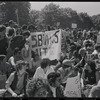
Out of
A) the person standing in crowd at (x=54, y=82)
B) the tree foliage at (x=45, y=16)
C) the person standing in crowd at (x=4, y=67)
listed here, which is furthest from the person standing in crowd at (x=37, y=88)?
the tree foliage at (x=45, y=16)

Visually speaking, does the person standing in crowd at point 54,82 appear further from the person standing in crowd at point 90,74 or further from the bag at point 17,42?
the bag at point 17,42

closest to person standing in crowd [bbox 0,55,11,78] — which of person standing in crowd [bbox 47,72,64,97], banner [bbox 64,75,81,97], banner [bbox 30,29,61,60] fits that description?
banner [bbox 30,29,61,60]

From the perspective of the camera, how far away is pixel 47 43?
9.21 m

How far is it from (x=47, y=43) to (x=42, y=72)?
52.1 inches

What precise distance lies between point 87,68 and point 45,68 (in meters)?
1.03

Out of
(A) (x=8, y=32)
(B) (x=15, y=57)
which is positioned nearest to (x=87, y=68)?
(B) (x=15, y=57)

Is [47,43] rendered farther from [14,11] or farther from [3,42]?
[14,11]

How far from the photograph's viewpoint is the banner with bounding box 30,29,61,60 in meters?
8.89

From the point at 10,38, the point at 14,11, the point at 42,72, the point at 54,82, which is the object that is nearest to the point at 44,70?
the point at 42,72

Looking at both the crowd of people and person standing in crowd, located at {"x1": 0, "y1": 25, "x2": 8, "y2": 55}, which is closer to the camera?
the crowd of people

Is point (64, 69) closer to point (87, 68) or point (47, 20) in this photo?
point (87, 68)

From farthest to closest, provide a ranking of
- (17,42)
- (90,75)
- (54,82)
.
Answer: (17,42), (90,75), (54,82)

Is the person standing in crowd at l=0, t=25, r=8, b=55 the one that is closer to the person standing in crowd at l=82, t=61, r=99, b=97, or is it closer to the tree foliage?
the person standing in crowd at l=82, t=61, r=99, b=97

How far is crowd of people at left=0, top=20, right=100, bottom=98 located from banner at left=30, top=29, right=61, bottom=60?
0.16m
